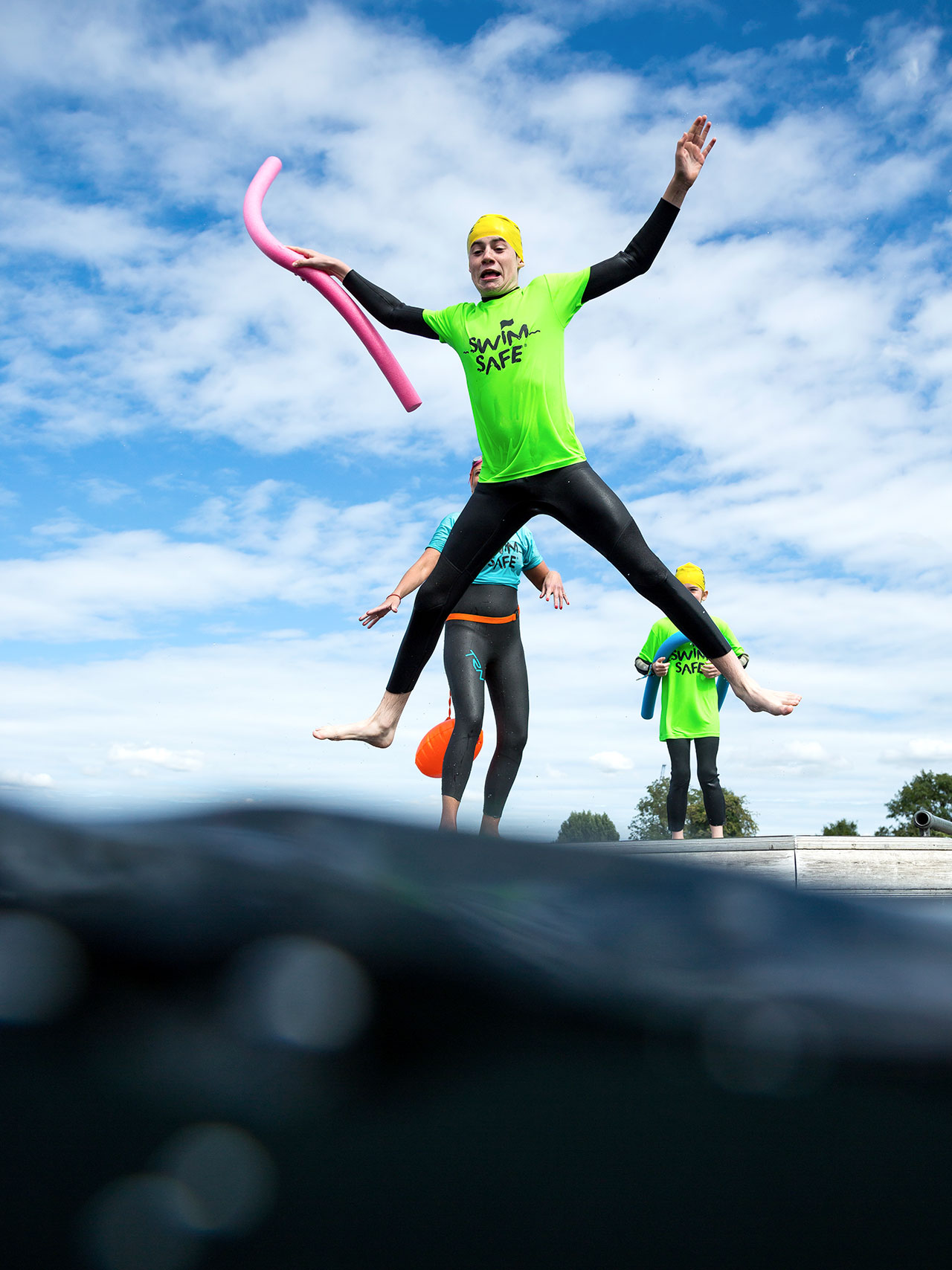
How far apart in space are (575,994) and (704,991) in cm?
9

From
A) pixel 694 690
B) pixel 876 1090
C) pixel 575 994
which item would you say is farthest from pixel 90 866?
pixel 694 690

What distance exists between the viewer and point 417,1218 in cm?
57

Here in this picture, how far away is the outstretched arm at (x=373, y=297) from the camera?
4008mm

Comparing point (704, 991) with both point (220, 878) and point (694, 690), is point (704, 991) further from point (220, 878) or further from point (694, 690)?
point (694, 690)

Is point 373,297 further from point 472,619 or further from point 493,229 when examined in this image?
point 472,619

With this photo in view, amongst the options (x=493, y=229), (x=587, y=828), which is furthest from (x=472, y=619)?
(x=587, y=828)

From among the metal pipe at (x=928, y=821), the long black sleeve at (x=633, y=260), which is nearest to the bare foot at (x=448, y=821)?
the metal pipe at (x=928, y=821)

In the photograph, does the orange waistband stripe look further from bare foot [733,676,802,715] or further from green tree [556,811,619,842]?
green tree [556,811,619,842]

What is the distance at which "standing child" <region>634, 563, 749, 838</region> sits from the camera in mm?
6238

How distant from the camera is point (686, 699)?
6.32 m

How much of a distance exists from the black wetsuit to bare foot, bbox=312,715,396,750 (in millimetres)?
155

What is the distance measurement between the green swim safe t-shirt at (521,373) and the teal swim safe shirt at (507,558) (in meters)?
0.99

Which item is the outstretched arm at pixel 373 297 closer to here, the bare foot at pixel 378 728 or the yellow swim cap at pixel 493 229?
the yellow swim cap at pixel 493 229

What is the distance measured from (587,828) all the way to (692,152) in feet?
10.0
